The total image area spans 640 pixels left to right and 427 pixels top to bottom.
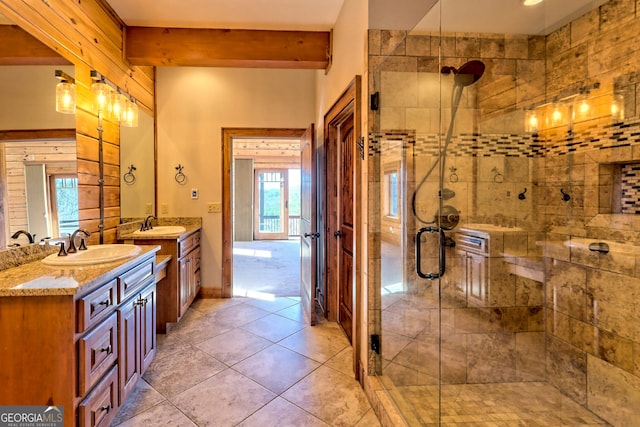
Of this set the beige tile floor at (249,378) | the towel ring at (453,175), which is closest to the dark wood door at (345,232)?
the beige tile floor at (249,378)

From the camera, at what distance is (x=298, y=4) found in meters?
2.54

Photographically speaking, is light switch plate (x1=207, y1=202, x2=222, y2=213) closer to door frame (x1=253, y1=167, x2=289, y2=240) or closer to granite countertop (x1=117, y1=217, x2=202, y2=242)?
granite countertop (x1=117, y1=217, x2=202, y2=242)

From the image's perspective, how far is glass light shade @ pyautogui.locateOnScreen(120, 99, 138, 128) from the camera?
9.16 feet

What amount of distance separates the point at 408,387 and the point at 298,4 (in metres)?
2.97

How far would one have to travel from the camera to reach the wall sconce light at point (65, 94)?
1970 mm

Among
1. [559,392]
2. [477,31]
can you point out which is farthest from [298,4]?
[559,392]

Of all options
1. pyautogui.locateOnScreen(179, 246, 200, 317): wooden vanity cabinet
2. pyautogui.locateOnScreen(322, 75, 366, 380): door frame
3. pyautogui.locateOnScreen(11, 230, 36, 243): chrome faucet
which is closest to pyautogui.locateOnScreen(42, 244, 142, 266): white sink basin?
pyautogui.locateOnScreen(11, 230, 36, 243): chrome faucet

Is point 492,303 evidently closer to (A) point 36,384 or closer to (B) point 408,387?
(B) point 408,387

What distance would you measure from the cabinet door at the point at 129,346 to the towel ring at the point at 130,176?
5.10 ft

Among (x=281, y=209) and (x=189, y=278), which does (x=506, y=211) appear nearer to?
(x=189, y=278)

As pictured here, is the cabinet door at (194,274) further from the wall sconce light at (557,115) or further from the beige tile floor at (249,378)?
the wall sconce light at (557,115)

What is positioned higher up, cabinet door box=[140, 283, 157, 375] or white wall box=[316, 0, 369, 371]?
white wall box=[316, 0, 369, 371]

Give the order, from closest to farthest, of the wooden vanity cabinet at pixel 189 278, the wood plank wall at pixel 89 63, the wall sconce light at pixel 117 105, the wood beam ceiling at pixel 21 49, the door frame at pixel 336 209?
the wood beam ceiling at pixel 21 49 < the wood plank wall at pixel 89 63 < the door frame at pixel 336 209 < the wall sconce light at pixel 117 105 < the wooden vanity cabinet at pixel 189 278

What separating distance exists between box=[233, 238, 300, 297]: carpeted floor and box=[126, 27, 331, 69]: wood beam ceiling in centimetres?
271
